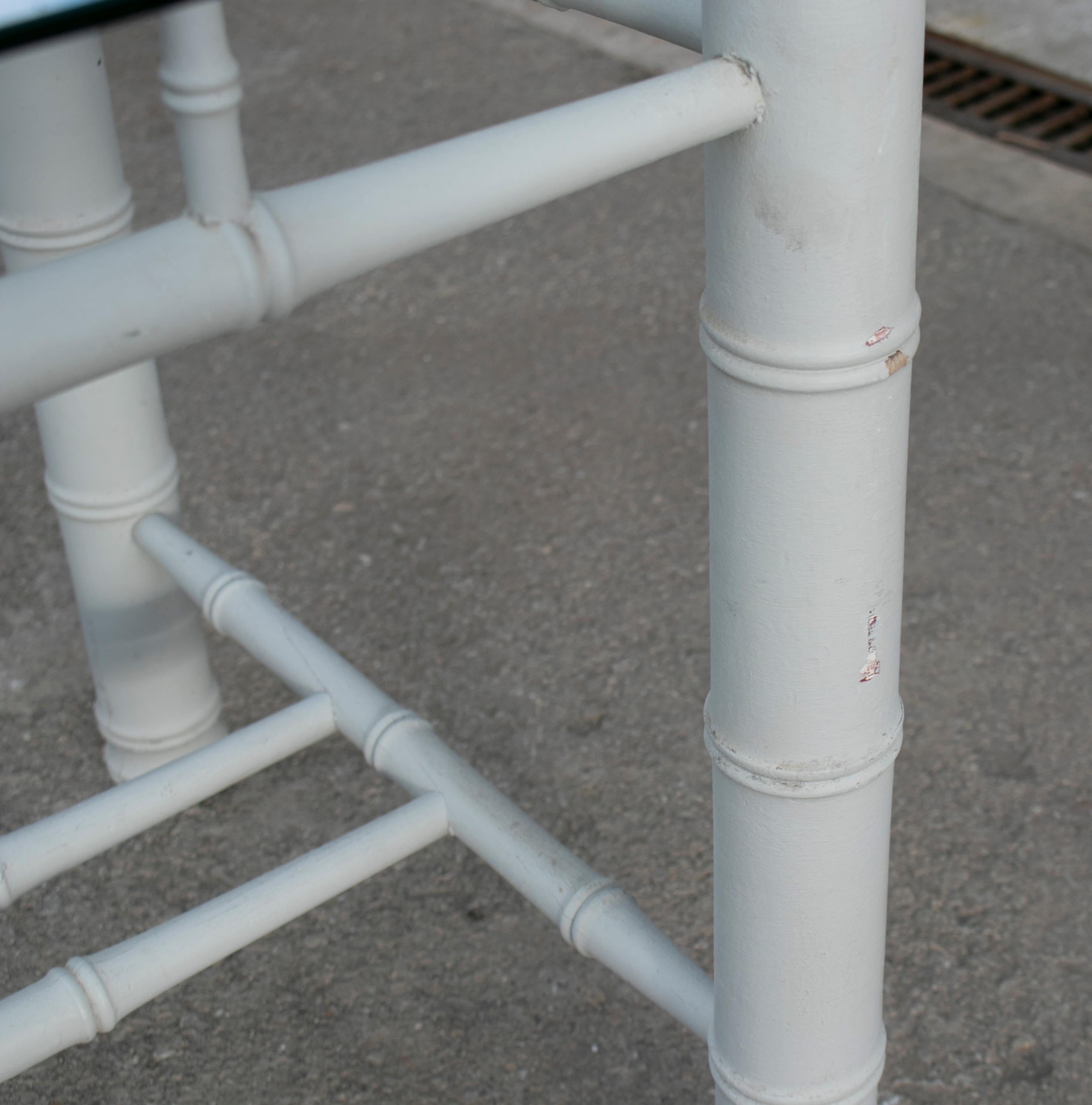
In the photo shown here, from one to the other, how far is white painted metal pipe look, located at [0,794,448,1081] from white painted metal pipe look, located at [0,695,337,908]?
16 cm

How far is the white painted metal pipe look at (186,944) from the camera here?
3.70ft

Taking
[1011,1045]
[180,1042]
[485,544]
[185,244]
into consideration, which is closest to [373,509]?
[485,544]

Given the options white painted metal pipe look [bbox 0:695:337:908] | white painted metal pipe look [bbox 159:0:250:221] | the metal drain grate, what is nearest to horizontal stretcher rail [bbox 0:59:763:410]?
white painted metal pipe look [bbox 159:0:250:221]

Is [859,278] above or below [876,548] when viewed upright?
above

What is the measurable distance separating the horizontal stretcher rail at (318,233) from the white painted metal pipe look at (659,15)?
0.07 metres

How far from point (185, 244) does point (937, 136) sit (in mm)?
2751

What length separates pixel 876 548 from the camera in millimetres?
891

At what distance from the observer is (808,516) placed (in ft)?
2.82

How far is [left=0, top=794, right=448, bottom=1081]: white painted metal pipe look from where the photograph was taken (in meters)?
1.13

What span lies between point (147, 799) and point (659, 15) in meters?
0.88

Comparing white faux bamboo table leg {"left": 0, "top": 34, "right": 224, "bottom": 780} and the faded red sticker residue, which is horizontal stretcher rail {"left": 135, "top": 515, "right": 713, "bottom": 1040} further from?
the faded red sticker residue

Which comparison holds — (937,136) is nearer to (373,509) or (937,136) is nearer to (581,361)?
(581,361)

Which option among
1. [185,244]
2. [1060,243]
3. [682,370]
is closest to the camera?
[185,244]

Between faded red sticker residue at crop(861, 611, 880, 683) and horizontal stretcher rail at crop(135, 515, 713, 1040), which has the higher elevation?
faded red sticker residue at crop(861, 611, 880, 683)
